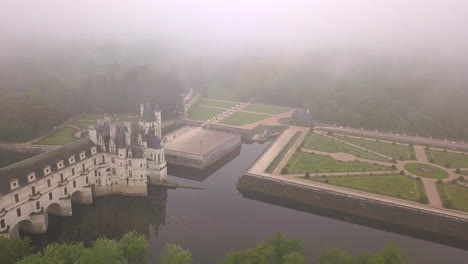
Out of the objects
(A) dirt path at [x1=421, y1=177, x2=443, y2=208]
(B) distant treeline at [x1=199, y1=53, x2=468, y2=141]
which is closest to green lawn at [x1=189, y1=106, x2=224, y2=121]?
(B) distant treeline at [x1=199, y1=53, x2=468, y2=141]

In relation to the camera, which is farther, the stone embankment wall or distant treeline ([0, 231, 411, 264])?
the stone embankment wall

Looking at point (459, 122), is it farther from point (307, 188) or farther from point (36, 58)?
point (36, 58)

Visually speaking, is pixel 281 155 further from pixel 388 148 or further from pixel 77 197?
pixel 77 197

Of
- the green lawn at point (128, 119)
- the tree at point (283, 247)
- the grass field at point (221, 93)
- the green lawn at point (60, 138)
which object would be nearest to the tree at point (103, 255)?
the tree at point (283, 247)

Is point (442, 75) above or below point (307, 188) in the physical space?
above

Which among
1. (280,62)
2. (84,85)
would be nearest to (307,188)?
(84,85)

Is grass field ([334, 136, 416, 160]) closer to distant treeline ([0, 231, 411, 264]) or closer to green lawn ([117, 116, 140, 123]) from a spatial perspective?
distant treeline ([0, 231, 411, 264])

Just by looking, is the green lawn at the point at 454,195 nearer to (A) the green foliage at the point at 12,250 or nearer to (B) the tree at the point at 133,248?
(B) the tree at the point at 133,248
